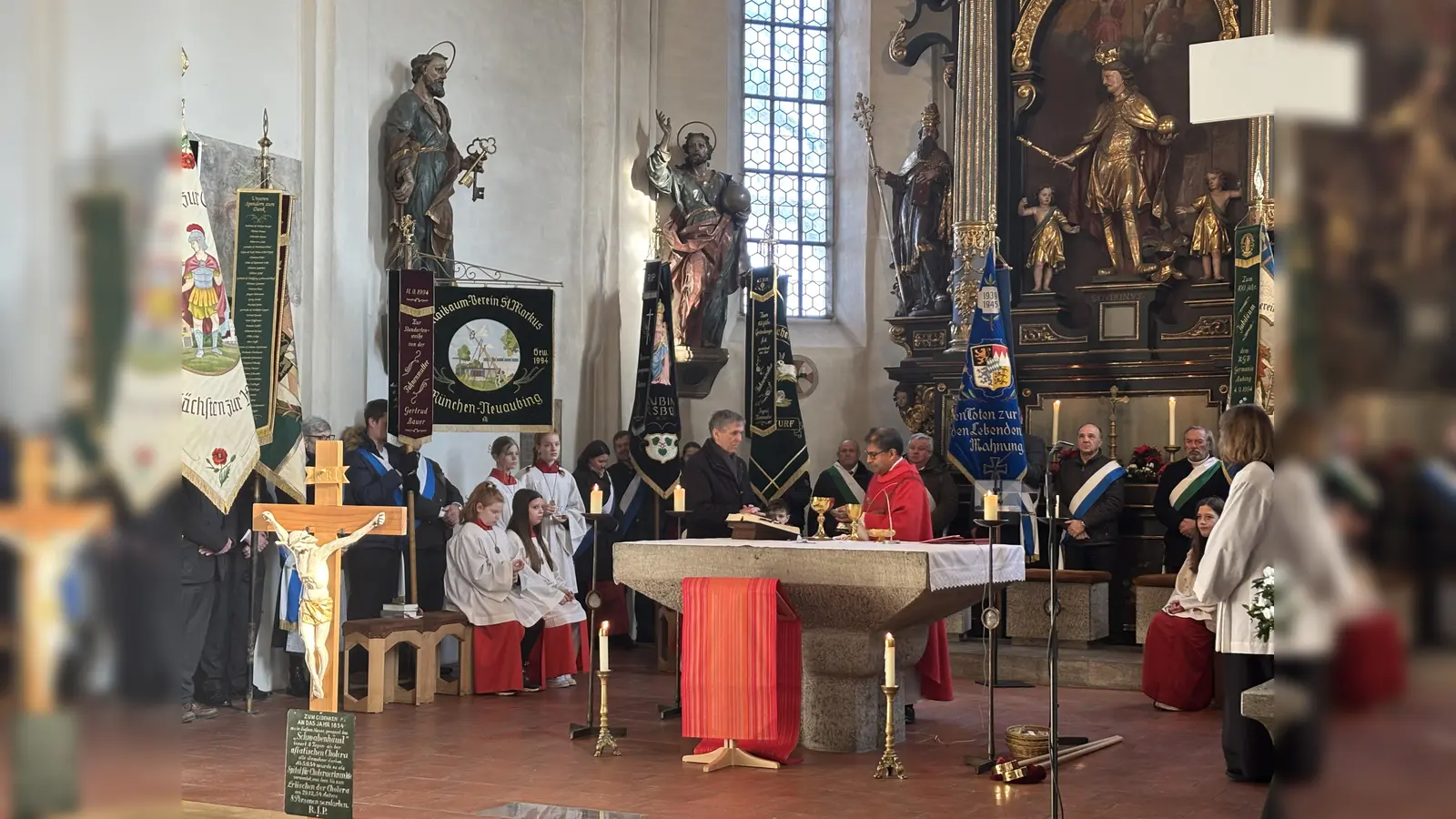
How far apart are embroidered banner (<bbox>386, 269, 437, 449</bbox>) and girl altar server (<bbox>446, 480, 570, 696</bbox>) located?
0.78 m

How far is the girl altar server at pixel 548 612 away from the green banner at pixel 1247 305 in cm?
510

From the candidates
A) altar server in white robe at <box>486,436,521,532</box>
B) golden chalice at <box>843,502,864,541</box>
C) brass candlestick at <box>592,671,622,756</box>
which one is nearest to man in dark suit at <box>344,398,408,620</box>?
altar server in white robe at <box>486,436,521,532</box>

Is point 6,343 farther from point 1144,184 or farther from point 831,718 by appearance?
point 1144,184

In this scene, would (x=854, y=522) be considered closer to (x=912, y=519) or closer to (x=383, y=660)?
(x=912, y=519)

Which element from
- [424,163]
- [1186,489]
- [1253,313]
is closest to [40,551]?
[1186,489]

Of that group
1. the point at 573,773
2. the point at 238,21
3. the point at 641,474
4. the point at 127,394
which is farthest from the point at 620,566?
the point at 127,394

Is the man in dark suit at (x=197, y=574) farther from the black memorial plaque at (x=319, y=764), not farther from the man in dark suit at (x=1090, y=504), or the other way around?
the man in dark suit at (x=1090, y=504)

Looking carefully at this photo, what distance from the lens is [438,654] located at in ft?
32.0

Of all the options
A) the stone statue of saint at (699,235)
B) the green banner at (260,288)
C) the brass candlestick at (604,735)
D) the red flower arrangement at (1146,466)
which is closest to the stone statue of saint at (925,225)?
the stone statue of saint at (699,235)

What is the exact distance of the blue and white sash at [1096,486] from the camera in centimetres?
1132

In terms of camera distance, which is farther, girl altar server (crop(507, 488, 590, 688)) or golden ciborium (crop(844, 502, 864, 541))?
girl altar server (crop(507, 488, 590, 688))

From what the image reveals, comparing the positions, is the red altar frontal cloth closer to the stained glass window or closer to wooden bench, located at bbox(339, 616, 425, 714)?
wooden bench, located at bbox(339, 616, 425, 714)

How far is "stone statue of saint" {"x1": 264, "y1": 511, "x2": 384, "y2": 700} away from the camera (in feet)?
15.8

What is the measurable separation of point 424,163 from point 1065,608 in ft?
20.3
